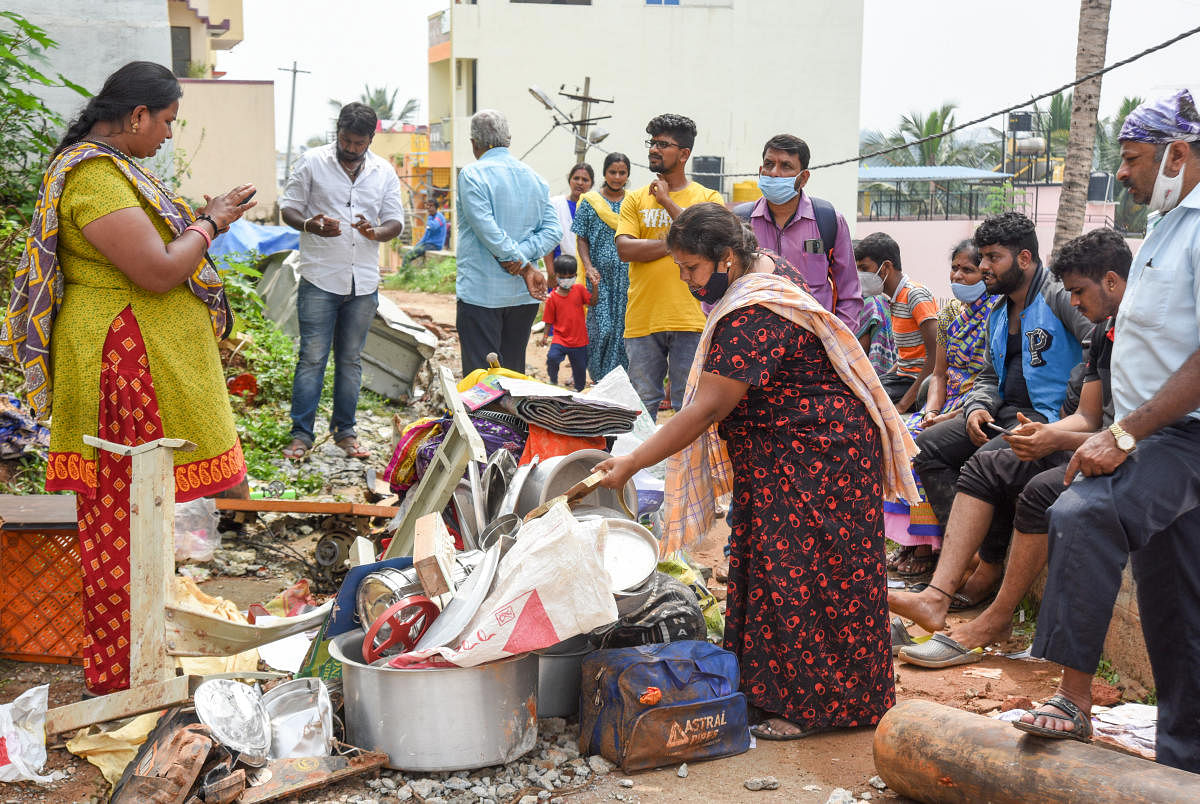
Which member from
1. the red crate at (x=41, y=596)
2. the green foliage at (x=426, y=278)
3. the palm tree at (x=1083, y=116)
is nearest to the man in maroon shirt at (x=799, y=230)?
the red crate at (x=41, y=596)

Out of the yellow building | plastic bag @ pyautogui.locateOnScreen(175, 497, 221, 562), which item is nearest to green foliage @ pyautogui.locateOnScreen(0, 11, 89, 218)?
plastic bag @ pyautogui.locateOnScreen(175, 497, 221, 562)

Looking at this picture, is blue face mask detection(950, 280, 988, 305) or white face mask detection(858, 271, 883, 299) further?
white face mask detection(858, 271, 883, 299)

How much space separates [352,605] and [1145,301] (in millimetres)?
2736

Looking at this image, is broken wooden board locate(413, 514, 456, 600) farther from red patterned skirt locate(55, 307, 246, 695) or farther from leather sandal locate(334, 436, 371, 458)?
leather sandal locate(334, 436, 371, 458)

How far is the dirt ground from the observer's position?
3.44m

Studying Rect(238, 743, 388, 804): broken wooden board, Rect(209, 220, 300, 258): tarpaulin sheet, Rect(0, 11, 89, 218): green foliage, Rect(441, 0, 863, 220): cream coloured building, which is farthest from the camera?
Rect(441, 0, 863, 220): cream coloured building

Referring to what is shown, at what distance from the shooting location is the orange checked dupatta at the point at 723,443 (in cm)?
372

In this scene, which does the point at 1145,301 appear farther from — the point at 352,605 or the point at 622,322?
the point at 622,322

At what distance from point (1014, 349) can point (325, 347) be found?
14.1ft

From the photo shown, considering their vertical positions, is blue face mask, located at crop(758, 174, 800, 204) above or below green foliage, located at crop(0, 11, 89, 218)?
below

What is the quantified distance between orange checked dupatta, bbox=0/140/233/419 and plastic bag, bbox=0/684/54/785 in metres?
0.99

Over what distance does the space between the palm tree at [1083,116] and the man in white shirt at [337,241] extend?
5887mm

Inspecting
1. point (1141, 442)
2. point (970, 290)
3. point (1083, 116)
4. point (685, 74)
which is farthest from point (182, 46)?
point (1141, 442)

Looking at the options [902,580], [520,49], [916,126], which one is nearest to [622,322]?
[902,580]
